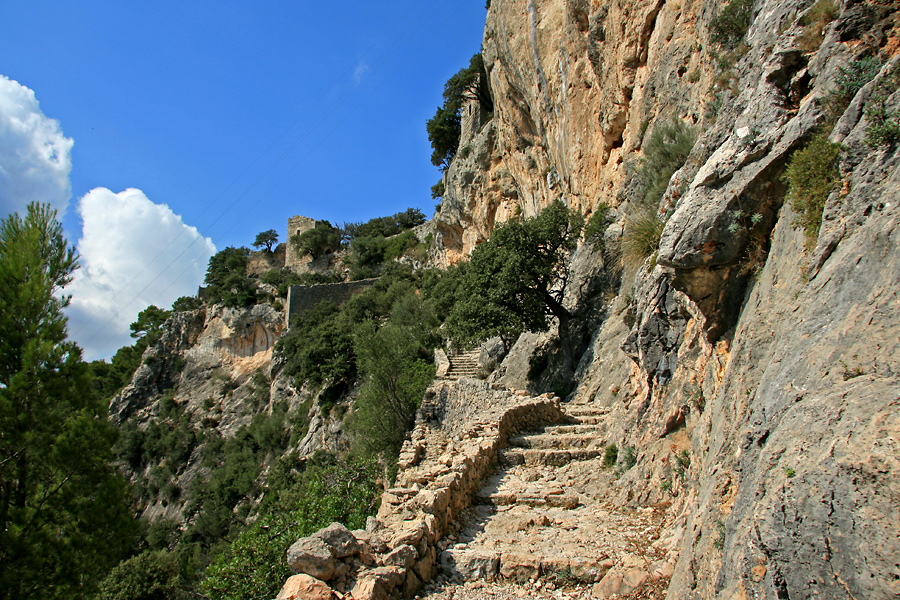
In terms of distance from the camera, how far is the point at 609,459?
24.2 ft

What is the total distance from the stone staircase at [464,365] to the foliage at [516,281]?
3.51 metres

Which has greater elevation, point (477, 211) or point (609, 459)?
point (477, 211)

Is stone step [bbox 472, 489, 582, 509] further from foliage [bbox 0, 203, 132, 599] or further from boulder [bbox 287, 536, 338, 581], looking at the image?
foliage [bbox 0, 203, 132, 599]

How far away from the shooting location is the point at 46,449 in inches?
255

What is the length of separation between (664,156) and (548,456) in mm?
6279

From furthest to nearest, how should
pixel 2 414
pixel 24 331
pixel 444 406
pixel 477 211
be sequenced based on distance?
1. pixel 477 211
2. pixel 444 406
3. pixel 24 331
4. pixel 2 414

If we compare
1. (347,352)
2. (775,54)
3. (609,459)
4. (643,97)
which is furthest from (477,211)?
(775,54)

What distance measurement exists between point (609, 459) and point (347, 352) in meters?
20.8

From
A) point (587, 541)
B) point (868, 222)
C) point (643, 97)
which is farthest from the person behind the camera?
point (643, 97)

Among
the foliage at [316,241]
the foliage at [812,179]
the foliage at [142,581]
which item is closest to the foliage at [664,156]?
the foliage at [812,179]

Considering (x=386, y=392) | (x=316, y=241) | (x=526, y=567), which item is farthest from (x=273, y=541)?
(x=316, y=241)

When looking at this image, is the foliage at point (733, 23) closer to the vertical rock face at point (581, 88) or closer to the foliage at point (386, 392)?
the vertical rock face at point (581, 88)

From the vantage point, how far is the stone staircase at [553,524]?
14.5ft

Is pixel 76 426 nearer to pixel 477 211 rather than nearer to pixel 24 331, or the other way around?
pixel 24 331
